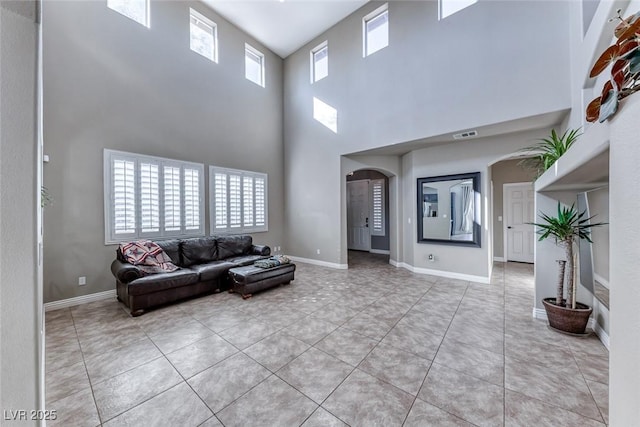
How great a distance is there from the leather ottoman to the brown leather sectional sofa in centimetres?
32

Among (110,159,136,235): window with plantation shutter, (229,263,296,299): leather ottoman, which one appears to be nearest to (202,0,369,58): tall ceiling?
(110,159,136,235): window with plantation shutter

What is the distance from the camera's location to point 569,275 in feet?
8.90

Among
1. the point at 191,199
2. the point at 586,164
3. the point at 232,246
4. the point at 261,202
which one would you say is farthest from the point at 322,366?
the point at 261,202

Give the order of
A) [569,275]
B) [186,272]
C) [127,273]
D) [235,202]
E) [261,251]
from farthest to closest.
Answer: [235,202]
[261,251]
[186,272]
[127,273]
[569,275]

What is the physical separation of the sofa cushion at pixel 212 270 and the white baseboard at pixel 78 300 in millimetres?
1342

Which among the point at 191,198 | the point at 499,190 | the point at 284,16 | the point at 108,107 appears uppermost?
the point at 284,16

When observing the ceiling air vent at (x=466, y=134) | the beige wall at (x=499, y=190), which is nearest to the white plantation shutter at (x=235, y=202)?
the ceiling air vent at (x=466, y=134)

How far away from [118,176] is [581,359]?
6468 mm

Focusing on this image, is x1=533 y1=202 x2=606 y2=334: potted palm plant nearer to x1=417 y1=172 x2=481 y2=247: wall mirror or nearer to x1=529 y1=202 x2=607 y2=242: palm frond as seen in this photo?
x1=529 y1=202 x2=607 y2=242: palm frond

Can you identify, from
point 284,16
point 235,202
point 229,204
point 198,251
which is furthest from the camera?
point 235,202

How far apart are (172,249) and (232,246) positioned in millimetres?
1146

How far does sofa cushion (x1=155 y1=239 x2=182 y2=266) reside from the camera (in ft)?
13.6

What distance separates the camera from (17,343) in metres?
0.87

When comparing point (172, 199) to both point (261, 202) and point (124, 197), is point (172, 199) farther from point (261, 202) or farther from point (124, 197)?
point (261, 202)
